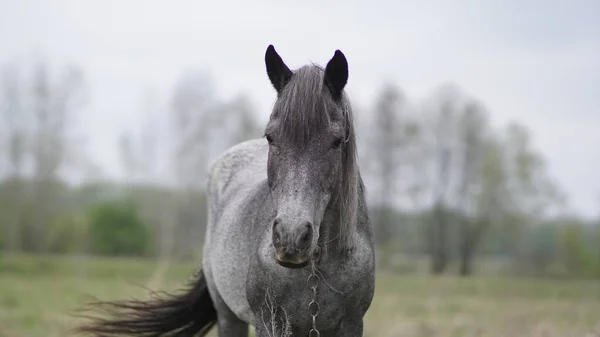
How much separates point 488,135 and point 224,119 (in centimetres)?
1802

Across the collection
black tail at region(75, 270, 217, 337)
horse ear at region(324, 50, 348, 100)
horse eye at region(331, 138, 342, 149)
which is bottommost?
black tail at region(75, 270, 217, 337)

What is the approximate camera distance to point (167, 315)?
6539 millimetres

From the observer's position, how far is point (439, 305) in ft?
65.4

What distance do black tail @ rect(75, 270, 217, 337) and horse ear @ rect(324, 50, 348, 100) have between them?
11.1 feet

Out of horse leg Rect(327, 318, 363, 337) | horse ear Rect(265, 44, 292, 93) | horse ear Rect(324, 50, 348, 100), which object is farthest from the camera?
horse leg Rect(327, 318, 363, 337)

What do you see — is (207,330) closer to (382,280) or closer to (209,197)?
(209,197)

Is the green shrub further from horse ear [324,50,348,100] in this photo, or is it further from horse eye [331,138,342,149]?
horse eye [331,138,342,149]

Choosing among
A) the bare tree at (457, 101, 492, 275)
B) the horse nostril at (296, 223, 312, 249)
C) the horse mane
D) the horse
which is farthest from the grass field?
the bare tree at (457, 101, 492, 275)

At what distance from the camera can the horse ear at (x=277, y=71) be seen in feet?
12.7

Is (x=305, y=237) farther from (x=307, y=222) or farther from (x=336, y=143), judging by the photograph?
(x=336, y=143)

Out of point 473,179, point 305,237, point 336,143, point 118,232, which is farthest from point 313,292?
point 473,179

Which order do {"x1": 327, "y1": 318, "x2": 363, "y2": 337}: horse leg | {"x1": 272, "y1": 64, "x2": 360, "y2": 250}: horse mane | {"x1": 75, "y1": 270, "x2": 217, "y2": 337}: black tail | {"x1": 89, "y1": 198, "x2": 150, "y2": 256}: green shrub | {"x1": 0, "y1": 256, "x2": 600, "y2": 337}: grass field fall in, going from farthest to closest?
{"x1": 89, "y1": 198, "x2": 150, "y2": 256}: green shrub, {"x1": 0, "y1": 256, "x2": 600, "y2": 337}: grass field, {"x1": 75, "y1": 270, "x2": 217, "y2": 337}: black tail, {"x1": 327, "y1": 318, "x2": 363, "y2": 337}: horse leg, {"x1": 272, "y1": 64, "x2": 360, "y2": 250}: horse mane

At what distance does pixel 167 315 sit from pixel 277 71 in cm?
346

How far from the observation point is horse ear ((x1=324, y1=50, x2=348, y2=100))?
3721mm
